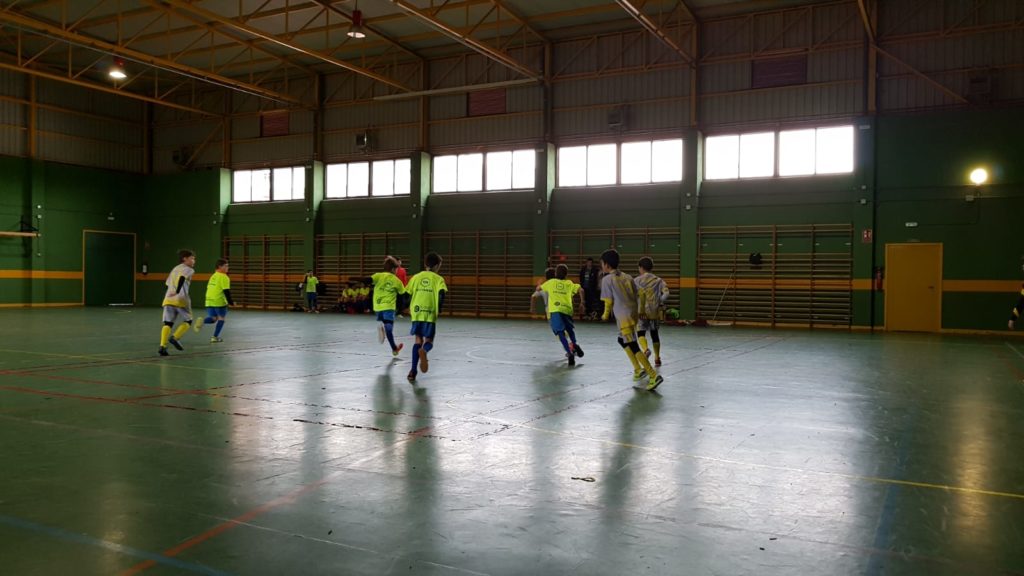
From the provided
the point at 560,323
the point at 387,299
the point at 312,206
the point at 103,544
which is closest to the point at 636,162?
the point at 312,206

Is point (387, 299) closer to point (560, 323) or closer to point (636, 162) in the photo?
point (560, 323)

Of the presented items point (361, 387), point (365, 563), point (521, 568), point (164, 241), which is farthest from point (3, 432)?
point (164, 241)

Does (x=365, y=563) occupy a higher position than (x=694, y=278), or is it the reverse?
(x=694, y=278)

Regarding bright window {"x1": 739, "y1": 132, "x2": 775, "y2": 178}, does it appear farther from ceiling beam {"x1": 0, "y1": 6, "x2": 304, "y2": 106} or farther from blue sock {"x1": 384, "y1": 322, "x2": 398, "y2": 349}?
ceiling beam {"x1": 0, "y1": 6, "x2": 304, "y2": 106}

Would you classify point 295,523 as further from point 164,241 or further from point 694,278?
point 164,241

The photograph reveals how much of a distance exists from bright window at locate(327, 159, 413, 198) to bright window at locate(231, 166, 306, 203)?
5.33 ft

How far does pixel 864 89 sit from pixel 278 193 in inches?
1016

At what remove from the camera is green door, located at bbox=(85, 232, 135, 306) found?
121 feet

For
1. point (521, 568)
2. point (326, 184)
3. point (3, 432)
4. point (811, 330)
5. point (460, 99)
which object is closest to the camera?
point (521, 568)

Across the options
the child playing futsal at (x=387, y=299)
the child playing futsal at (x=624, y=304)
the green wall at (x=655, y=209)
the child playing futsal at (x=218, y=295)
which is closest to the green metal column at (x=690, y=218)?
the green wall at (x=655, y=209)

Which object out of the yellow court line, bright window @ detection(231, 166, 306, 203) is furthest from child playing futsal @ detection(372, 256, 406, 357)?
bright window @ detection(231, 166, 306, 203)

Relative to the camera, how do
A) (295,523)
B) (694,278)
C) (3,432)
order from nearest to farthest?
(295,523) < (3,432) < (694,278)

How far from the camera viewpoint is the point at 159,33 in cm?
2695

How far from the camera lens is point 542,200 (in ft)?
95.5
